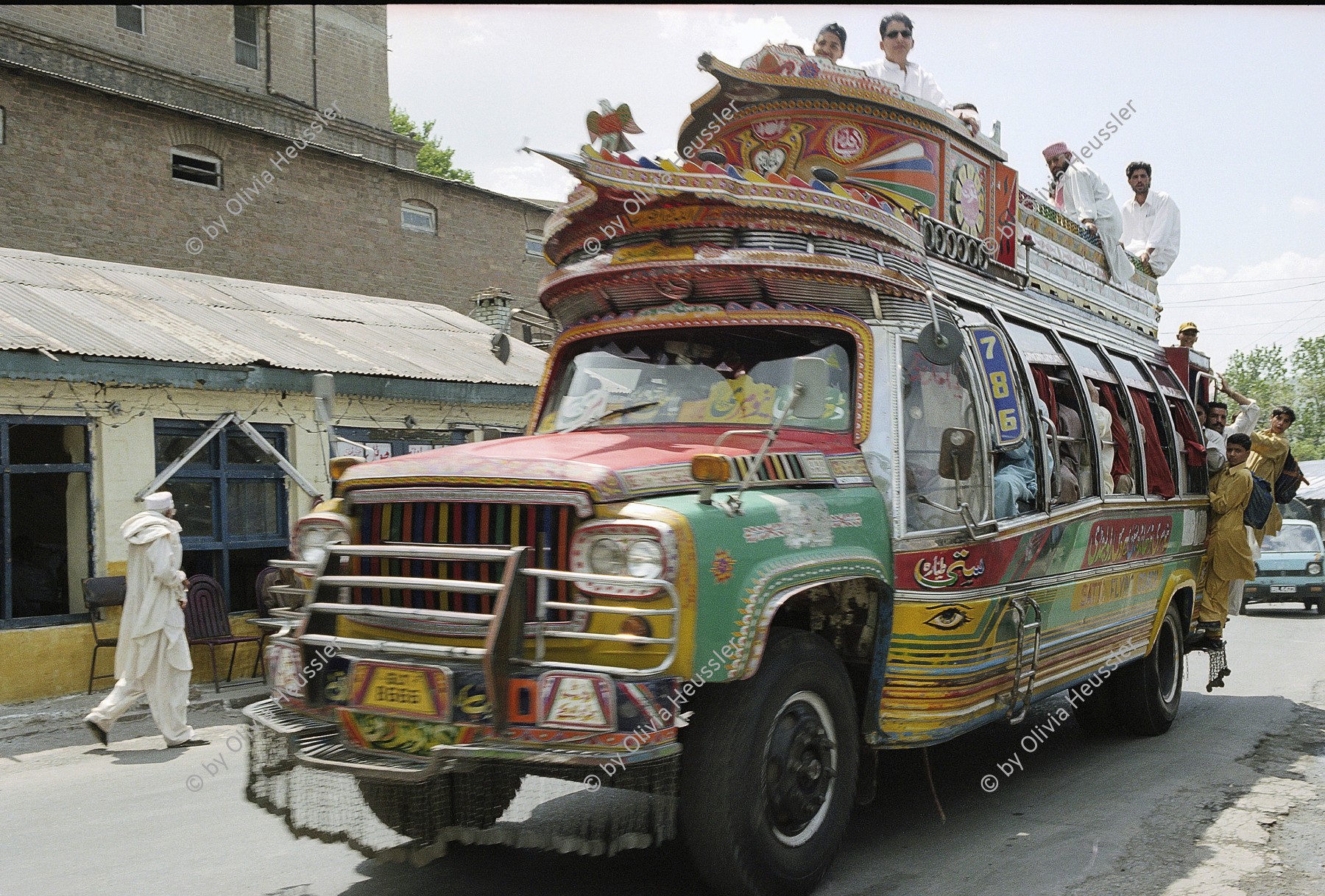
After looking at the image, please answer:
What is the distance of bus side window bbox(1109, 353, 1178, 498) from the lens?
26.6 feet

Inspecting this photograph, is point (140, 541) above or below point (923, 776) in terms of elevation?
above

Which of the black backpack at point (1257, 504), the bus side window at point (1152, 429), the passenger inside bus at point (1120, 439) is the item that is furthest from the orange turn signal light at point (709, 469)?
the black backpack at point (1257, 504)

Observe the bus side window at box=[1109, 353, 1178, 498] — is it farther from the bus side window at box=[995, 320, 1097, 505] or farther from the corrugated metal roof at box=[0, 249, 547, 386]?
the corrugated metal roof at box=[0, 249, 547, 386]

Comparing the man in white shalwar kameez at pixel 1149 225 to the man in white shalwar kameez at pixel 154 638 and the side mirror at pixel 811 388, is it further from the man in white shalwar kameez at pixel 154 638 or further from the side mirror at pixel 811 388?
the man in white shalwar kameez at pixel 154 638

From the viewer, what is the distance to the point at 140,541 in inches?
346

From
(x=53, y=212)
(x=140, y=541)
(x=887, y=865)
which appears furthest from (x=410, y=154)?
(x=887, y=865)

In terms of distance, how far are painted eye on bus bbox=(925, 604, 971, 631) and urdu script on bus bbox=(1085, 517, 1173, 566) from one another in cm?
184

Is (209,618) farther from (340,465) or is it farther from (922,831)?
(922,831)

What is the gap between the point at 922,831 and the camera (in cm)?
562

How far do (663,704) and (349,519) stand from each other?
1.66 meters

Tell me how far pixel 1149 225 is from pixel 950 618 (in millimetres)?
6660

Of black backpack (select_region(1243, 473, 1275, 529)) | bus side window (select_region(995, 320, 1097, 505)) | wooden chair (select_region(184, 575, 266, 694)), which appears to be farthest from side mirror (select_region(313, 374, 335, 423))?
black backpack (select_region(1243, 473, 1275, 529))

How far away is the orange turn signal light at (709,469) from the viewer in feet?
13.5

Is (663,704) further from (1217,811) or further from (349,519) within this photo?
(1217,811)
